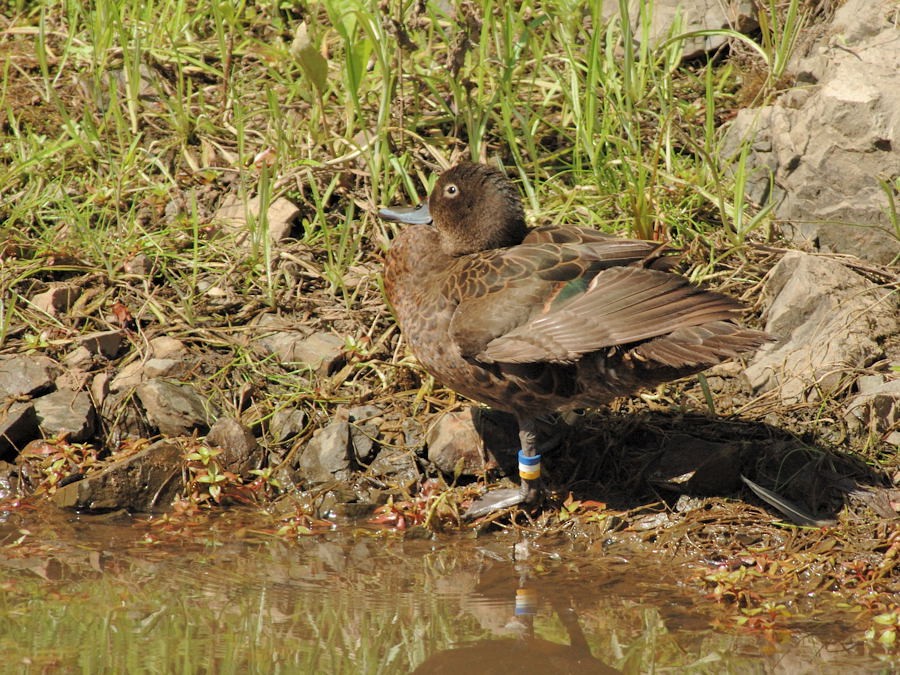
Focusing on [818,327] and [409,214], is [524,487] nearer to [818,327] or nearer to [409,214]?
[409,214]

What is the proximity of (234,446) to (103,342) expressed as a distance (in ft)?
3.06

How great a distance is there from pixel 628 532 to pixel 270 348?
197 cm

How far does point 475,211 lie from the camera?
16.0ft

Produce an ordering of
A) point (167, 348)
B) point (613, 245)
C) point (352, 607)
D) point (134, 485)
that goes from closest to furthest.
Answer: point (352, 607), point (613, 245), point (134, 485), point (167, 348)

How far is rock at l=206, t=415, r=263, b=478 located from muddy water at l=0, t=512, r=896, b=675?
29 centimetres

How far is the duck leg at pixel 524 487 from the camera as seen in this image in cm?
462

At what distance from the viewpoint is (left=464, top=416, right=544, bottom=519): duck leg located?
4.62 metres

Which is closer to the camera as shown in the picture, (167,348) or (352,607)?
(352,607)

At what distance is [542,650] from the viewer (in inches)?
145

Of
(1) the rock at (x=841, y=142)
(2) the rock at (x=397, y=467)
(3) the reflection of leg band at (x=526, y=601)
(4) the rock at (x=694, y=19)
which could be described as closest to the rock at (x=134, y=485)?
(2) the rock at (x=397, y=467)

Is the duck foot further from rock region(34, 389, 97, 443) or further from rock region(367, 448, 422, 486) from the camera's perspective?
rock region(34, 389, 97, 443)

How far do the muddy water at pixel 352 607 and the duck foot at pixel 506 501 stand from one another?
141 millimetres

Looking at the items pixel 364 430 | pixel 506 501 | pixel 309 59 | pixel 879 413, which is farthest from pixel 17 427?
pixel 879 413

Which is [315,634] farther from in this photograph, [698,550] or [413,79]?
[413,79]
